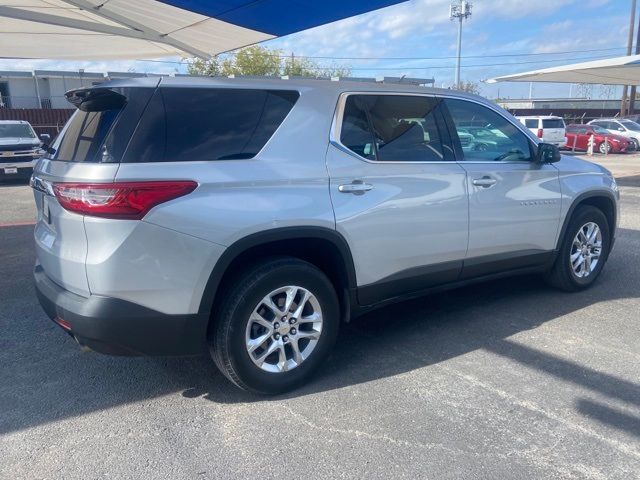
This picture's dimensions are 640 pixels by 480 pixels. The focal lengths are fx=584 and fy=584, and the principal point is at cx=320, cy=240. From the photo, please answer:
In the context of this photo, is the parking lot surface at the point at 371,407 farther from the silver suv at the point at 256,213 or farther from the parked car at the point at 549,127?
the parked car at the point at 549,127

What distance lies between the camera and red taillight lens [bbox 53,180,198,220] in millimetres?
3037

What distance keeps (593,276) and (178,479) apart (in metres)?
4.52

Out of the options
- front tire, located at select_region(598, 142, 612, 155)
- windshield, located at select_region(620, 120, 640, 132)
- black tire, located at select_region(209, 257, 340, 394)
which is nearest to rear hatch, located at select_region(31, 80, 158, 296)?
black tire, located at select_region(209, 257, 340, 394)

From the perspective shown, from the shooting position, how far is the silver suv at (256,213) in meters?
3.13

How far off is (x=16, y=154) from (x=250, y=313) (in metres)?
14.3

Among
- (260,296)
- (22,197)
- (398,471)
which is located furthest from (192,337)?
(22,197)

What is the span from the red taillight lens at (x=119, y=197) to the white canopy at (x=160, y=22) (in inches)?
179

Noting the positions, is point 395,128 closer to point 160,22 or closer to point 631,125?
point 160,22

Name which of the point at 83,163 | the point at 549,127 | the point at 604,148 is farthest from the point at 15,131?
the point at 604,148

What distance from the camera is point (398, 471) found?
114 inches

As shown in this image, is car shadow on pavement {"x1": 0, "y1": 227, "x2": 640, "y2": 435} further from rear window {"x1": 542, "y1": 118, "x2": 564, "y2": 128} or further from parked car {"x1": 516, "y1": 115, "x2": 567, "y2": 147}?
rear window {"x1": 542, "y1": 118, "x2": 564, "y2": 128}

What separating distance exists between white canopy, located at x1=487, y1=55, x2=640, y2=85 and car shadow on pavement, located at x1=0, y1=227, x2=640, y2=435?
45.4 feet

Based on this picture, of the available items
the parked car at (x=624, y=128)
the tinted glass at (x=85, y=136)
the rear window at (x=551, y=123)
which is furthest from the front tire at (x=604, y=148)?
the tinted glass at (x=85, y=136)

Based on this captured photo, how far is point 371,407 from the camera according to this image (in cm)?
353
